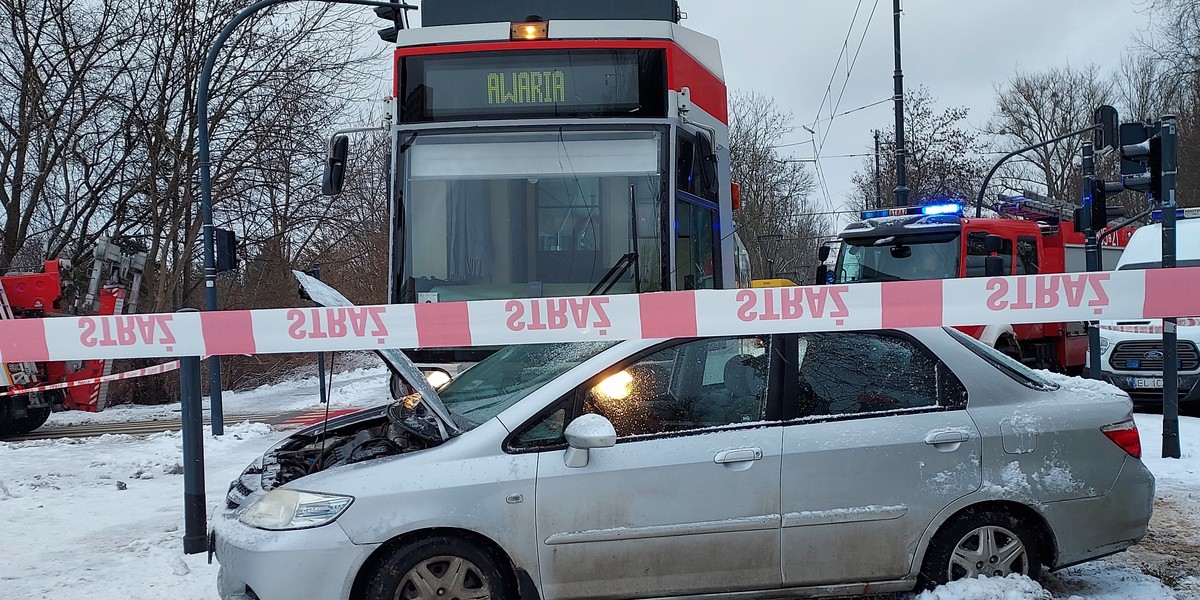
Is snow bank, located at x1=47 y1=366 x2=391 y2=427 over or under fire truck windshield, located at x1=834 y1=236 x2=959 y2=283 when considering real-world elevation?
under

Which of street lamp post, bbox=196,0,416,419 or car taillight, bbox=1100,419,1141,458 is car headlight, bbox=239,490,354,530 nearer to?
car taillight, bbox=1100,419,1141,458

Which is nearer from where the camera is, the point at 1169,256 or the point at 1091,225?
the point at 1169,256

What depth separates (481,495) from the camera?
420 cm

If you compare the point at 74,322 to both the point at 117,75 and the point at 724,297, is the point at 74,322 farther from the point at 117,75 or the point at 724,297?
the point at 117,75

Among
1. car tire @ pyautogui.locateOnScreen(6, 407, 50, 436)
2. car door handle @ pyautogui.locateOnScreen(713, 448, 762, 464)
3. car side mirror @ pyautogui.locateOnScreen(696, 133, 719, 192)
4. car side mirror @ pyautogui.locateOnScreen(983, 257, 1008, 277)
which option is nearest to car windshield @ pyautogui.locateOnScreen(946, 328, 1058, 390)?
car door handle @ pyautogui.locateOnScreen(713, 448, 762, 464)

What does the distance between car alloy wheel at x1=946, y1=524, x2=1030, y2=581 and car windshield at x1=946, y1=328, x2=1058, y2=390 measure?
Answer: 0.76m

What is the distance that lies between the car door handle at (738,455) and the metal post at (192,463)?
11.3 feet

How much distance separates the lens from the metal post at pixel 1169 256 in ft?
26.8

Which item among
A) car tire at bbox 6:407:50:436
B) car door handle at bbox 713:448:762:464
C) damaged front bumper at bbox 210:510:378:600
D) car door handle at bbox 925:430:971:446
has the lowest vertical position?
car tire at bbox 6:407:50:436

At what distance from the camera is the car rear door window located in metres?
4.60

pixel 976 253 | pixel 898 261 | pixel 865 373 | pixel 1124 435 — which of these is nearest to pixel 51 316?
pixel 898 261

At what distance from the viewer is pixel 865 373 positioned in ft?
15.3

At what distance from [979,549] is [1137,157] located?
224 inches

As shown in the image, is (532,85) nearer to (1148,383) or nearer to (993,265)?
(993,265)
